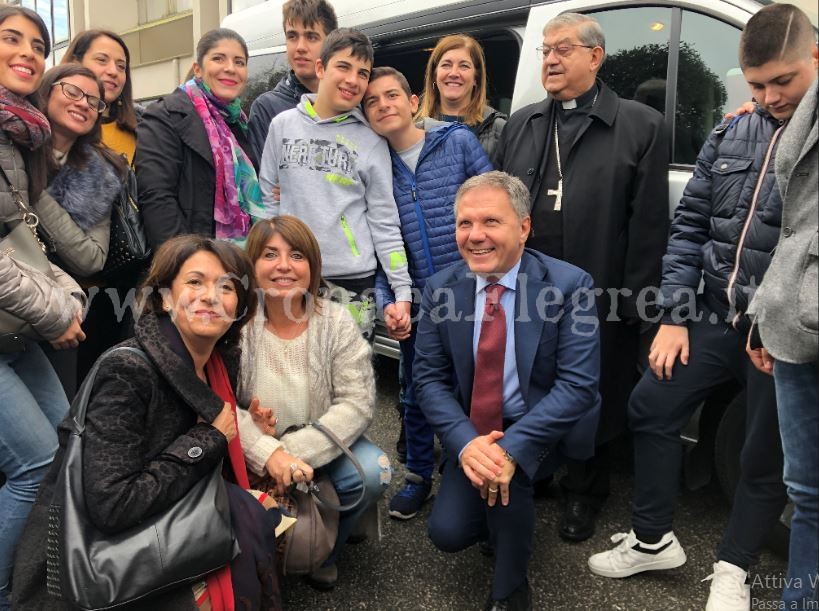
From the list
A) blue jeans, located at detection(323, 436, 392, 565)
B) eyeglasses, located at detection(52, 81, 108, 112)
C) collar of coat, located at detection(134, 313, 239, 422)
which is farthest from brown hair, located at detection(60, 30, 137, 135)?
blue jeans, located at detection(323, 436, 392, 565)

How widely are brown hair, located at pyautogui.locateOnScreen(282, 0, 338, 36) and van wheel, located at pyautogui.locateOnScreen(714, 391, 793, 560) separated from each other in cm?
254

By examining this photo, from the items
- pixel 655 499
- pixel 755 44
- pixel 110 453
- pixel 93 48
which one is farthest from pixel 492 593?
pixel 93 48

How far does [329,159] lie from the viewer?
111 inches

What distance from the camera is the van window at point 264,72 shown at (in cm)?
474

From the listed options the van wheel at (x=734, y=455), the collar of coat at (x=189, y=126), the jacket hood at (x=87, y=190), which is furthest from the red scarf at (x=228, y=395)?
the van wheel at (x=734, y=455)

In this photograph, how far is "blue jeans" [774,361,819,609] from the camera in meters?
1.76

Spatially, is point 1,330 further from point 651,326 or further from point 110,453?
point 651,326

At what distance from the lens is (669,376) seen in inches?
94.7

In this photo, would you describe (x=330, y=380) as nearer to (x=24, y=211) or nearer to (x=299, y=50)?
(x=24, y=211)

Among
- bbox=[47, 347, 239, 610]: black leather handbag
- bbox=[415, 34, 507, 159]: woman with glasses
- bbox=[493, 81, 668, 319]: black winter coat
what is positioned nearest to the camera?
bbox=[47, 347, 239, 610]: black leather handbag

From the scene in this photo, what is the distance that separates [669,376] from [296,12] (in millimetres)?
2467

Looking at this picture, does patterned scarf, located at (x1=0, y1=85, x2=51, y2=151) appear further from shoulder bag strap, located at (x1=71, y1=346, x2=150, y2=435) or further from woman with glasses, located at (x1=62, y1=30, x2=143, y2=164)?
shoulder bag strap, located at (x1=71, y1=346, x2=150, y2=435)

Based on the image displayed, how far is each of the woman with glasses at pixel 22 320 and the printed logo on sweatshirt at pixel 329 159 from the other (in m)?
0.93

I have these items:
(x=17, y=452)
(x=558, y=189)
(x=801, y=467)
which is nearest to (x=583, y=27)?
(x=558, y=189)
